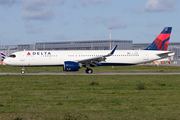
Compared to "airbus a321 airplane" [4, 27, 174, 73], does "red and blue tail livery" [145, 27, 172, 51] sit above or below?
above

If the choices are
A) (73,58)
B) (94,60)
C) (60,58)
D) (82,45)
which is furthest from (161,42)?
(82,45)

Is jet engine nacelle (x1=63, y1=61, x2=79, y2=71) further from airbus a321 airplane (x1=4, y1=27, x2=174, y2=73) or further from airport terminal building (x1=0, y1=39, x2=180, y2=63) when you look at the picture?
Result: airport terminal building (x1=0, y1=39, x2=180, y2=63)

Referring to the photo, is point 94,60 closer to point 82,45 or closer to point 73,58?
point 73,58

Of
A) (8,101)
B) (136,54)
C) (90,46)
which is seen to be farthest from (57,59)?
(90,46)

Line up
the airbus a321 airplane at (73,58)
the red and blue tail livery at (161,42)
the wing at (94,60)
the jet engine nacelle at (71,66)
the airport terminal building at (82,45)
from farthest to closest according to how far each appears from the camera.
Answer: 1. the airport terminal building at (82,45)
2. the red and blue tail livery at (161,42)
3. the airbus a321 airplane at (73,58)
4. the wing at (94,60)
5. the jet engine nacelle at (71,66)

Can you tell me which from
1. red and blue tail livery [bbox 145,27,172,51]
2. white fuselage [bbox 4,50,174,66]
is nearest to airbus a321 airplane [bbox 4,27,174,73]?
white fuselage [bbox 4,50,174,66]

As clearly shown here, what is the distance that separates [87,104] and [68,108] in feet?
4.22

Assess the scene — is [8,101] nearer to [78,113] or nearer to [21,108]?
[21,108]

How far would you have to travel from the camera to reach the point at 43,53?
36625 millimetres

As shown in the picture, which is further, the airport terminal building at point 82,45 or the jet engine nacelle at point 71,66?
the airport terminal building at point 82,45

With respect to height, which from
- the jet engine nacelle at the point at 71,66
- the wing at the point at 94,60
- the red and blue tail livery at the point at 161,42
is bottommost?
the jet engine nacelle at the point at 71,66

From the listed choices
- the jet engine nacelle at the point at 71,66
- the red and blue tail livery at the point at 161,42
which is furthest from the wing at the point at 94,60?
the red and blue tail livery at the point at 161,42

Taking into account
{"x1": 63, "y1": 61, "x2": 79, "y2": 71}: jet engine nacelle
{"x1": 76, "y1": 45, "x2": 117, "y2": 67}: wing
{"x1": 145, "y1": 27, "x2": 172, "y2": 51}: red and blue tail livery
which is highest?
{"x1": 145, "y1": 27, "x2": 172, "y2": 51}: red and blue tail livery

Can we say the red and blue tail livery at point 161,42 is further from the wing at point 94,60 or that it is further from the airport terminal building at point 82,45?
the airport terminal building at point 82,45
